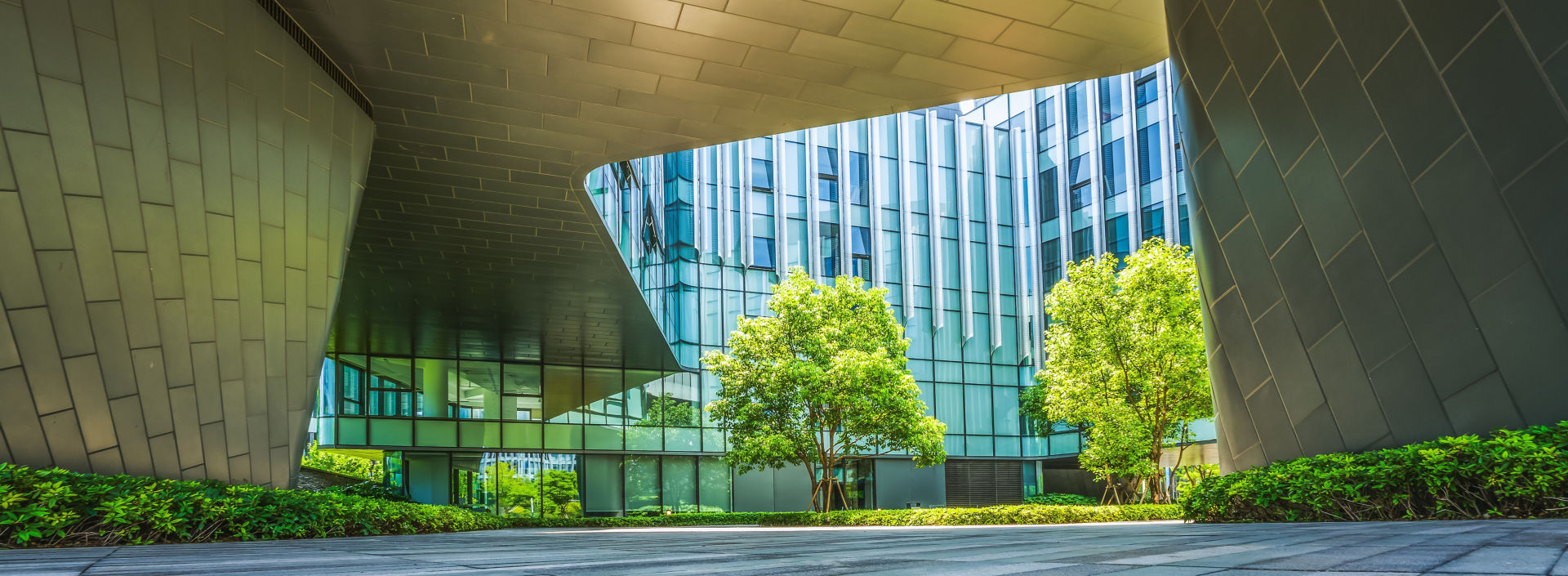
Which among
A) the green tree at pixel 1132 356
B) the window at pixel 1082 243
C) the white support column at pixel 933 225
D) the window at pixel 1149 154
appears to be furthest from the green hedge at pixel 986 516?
the window at pixel 1149 154

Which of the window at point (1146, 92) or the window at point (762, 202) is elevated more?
the window at point (1146, 92)

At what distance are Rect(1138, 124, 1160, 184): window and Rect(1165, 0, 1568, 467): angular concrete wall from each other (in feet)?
88.3

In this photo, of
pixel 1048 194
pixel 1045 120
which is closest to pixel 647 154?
pixel 1048 194

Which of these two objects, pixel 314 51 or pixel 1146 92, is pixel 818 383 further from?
pixel 1146 92

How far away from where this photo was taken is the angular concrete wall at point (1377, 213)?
744 cm

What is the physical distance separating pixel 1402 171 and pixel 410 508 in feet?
46.8

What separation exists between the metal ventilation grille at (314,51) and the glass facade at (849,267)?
15400 millimetres

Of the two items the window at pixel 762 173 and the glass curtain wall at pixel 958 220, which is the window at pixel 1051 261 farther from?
the window at pixel 762 173

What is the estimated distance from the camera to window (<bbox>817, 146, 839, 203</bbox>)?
3928cm

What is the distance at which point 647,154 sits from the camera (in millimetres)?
15258

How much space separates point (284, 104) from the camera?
38.4 ft

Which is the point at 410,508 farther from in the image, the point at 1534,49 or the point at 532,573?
the point at 1534,49

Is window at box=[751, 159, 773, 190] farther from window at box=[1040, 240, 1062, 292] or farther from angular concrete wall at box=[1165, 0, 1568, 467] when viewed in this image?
angular concrete wall at box=[1165, 0, 1568, 467]

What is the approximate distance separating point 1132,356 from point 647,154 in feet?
48.0
